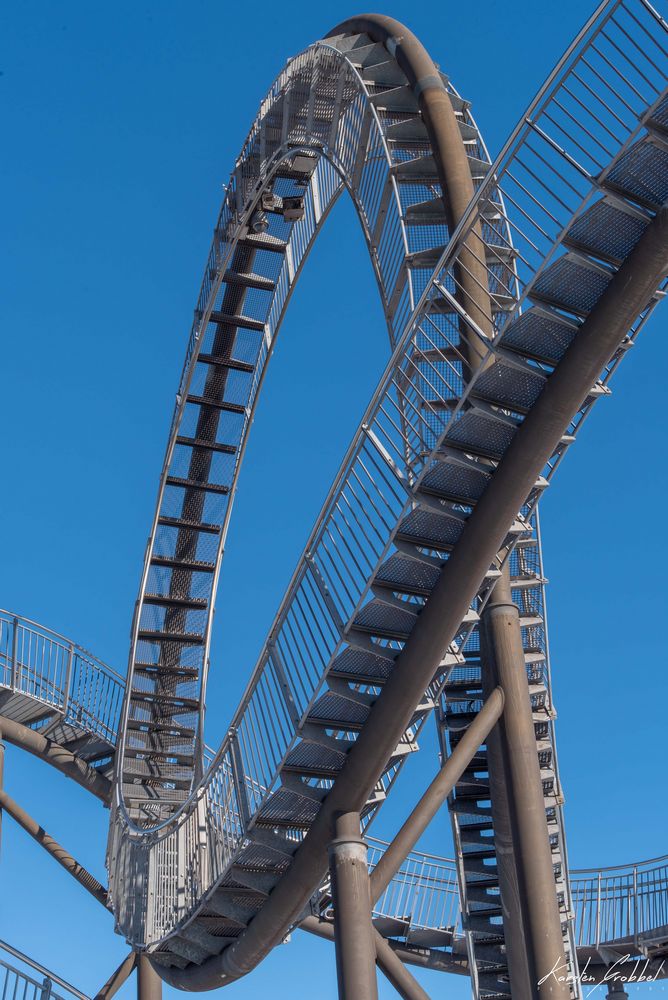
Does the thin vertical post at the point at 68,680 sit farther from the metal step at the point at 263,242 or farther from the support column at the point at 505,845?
the support column at the point at 505,845

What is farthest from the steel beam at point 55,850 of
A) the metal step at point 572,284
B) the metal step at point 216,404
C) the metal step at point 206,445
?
the metal step at point 572,284

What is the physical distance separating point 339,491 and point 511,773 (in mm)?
2838

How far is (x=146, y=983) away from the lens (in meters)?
18.6

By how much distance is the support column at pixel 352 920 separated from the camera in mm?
10117

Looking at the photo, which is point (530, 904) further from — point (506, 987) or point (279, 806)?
point (506, 987)

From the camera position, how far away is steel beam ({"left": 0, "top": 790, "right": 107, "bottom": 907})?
65.3 feet

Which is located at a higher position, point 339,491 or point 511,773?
point 339,491

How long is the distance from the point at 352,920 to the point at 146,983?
372 inches

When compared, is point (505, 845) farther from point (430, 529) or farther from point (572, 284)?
point (572, 284)

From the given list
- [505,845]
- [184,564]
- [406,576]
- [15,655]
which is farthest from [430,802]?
[184,564]

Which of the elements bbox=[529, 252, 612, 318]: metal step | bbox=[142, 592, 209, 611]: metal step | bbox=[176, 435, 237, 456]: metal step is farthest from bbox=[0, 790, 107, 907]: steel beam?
bbox=[529, 252, 612, 318]: metal step

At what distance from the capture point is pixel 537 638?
549 inches

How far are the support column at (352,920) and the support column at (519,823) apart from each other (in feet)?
4.26

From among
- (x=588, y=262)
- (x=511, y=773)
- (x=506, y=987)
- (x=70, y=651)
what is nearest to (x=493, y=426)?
(x=588, y=262)
